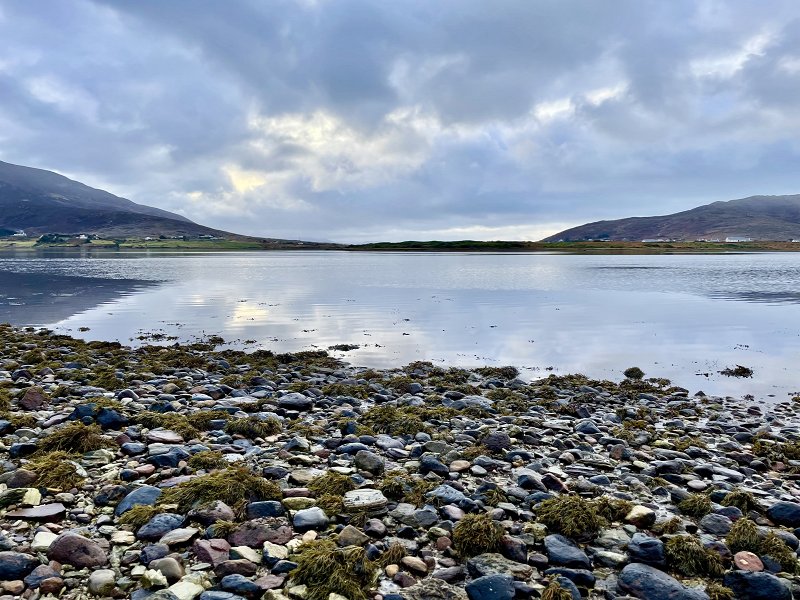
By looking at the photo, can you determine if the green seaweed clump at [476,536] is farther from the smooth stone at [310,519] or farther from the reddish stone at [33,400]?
the reddish stone at [33,400]

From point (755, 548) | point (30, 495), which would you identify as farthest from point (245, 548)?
point (755, 548)

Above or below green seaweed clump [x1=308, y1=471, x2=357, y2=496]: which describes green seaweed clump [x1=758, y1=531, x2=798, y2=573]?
below

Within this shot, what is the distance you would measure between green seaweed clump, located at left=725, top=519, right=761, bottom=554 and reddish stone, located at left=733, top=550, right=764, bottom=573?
0.14m

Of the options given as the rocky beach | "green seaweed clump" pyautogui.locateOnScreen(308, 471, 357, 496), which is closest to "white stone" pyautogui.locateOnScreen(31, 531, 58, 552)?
the rocky beach

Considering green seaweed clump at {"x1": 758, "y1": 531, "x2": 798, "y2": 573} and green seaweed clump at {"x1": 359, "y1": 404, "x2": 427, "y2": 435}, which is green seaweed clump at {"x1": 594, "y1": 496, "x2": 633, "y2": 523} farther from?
Answer: green seaweed clump at {"x1": 359, "y1": 404, "x2": 427, "y2": 435}

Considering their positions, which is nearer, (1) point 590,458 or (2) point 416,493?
(2) point 416,493

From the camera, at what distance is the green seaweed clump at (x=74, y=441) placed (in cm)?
802

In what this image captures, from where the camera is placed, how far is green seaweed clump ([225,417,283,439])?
9.73m

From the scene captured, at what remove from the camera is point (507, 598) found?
197 inches

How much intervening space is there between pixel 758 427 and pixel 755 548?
708 centimetres

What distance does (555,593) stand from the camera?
5035mm

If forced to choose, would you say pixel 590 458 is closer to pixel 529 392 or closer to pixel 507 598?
pixel 507 598

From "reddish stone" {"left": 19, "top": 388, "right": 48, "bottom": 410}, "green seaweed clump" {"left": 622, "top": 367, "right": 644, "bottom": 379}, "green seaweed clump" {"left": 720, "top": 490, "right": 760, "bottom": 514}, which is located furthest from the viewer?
"green seaweed clump" {"left": 622, "top": 367, "right": 644, "bottom": 379}

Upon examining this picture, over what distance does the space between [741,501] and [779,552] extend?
1397 mm
